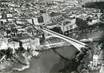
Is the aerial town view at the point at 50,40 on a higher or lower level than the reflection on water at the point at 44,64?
higher

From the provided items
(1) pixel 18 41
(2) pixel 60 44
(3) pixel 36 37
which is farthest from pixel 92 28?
(1) pixel 18 41

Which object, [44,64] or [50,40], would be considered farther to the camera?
[50,40]

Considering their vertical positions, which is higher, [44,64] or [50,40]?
[50,40]

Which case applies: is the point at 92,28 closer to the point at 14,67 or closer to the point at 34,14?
the point at 34,14

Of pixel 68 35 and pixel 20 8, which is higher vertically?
pixel 20 8

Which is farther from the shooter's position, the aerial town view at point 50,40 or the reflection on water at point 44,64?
the aerial town view at point 50,40

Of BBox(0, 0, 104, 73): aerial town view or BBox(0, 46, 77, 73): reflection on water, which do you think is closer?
BBox(0, 46, 77, 73): reflection on water

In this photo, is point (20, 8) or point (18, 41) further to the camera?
point (20, 8)

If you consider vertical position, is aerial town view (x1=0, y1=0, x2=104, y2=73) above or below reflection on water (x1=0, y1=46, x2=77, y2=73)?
above
